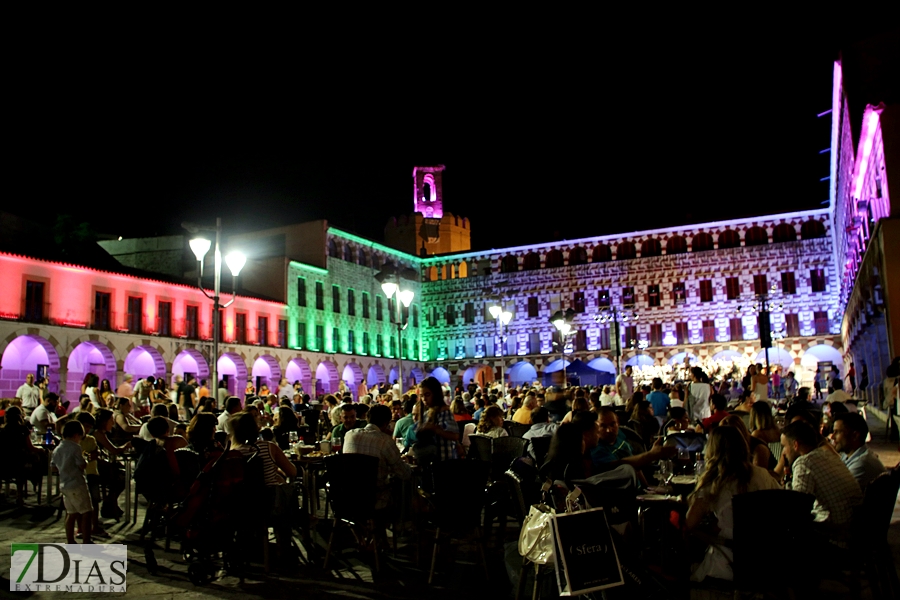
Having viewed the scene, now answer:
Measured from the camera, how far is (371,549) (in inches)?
269

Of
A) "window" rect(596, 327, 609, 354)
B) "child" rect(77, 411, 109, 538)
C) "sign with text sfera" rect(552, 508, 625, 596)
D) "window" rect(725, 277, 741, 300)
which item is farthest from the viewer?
"window" rect(596, 327, 609, 354)

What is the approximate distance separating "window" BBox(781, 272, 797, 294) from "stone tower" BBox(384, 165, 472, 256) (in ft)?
74.2

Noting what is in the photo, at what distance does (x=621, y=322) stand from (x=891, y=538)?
42737 mm

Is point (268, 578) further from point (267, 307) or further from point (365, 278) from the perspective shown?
point (365, 278)

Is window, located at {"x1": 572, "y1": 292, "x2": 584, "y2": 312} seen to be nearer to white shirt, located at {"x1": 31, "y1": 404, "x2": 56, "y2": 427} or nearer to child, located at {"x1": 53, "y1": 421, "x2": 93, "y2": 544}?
white shirt, located at {"x1": 31, "y1": 404, "x2": 56, "y2": 427}

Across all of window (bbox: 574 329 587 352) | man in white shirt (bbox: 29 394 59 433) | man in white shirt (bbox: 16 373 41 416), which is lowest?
man in white shirt (bbox: 29 394 59 433)

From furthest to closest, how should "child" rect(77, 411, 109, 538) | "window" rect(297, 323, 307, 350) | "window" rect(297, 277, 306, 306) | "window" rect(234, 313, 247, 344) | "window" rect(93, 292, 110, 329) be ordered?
"window" rect(297, 277, 306, 306), "window" rect(297, 323, 307, 350), "window" rect(234, 313, 247, 344), "window" rect(93, 292, 110, 329), "child" rect(77, 411, 109, 538)

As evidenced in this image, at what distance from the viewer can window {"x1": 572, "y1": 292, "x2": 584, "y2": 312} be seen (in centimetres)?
5116

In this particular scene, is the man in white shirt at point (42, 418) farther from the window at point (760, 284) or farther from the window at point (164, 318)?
the window at point (760, 284)

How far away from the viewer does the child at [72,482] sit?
7539 millimetres

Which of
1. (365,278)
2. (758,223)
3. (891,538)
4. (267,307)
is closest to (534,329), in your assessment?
(365,278)

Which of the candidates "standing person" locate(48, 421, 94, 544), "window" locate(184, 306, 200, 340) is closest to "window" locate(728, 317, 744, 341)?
"window" locate(184, 306, 200, 340)

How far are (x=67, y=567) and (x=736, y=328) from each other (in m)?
44.7

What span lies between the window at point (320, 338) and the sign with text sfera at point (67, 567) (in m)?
36.7
